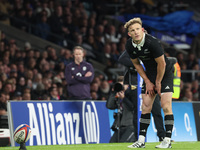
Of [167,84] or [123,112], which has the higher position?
[167,84]

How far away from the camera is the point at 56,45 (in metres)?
19.5

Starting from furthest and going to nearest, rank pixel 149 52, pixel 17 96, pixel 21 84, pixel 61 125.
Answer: pixel 21 84 → pixel 17 96 → pixel 61 125 → pixel 149 52

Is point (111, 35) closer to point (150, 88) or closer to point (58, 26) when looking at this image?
point (58, 26)

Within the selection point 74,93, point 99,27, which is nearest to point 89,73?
point 74,93

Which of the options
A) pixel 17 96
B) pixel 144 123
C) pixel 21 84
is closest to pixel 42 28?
pixel 21 84

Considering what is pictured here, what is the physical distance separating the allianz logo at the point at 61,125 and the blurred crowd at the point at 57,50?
1.59m

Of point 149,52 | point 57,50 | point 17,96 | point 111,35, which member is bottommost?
point 17,96

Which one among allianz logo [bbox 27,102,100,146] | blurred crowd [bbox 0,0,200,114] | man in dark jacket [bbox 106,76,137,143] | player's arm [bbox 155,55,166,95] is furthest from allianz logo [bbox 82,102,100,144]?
player's arm [bbox 155,55,166,95]

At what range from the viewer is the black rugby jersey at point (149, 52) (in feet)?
27.1

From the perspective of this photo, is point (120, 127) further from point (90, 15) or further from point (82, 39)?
point (90, 15)

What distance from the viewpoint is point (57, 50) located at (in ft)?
63.9

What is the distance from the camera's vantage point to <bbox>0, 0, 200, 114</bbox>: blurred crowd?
49.0 feet

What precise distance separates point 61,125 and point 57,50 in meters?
8.21

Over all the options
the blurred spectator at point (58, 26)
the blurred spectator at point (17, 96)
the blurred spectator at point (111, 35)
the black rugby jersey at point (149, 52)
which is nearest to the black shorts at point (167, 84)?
the black rugby jersey at point (149, 52)
